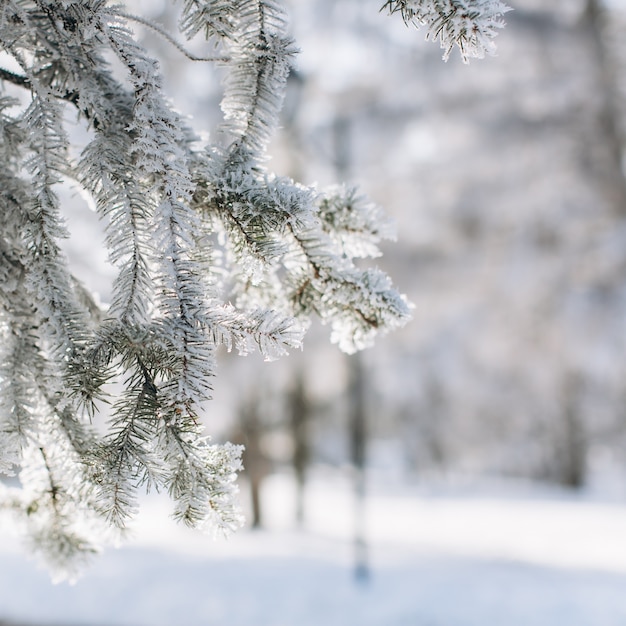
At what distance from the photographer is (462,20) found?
95 cm

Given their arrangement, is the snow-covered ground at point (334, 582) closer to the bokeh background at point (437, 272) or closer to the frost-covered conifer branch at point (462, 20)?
the bokeh background at point (437, 272)

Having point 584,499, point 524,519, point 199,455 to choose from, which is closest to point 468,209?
point 524,519

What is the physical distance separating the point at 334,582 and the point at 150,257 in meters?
5.67

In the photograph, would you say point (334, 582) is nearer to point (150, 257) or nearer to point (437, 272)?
point (437, 272)

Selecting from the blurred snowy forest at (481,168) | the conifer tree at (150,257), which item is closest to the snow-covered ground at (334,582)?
the blurred snowy forest at (481,168)

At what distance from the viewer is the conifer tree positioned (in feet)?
3.06

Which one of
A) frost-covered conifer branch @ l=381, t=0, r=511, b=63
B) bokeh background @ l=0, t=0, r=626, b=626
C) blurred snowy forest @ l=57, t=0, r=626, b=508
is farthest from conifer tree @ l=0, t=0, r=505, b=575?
blurred snowy forest @ l=57, t=0, r=626, b=508

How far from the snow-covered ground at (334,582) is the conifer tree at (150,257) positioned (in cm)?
284

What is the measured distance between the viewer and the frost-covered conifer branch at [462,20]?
939 mm

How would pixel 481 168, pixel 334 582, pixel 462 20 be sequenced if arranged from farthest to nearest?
pixel 481 168
pixel 334 582
pixel 462 20

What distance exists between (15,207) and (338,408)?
1780 cm

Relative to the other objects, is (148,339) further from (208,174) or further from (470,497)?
(470,497)

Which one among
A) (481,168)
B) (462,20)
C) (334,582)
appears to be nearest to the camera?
(462,20)

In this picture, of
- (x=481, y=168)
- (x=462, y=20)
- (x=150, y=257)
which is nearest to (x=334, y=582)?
(x=481, y=168)
